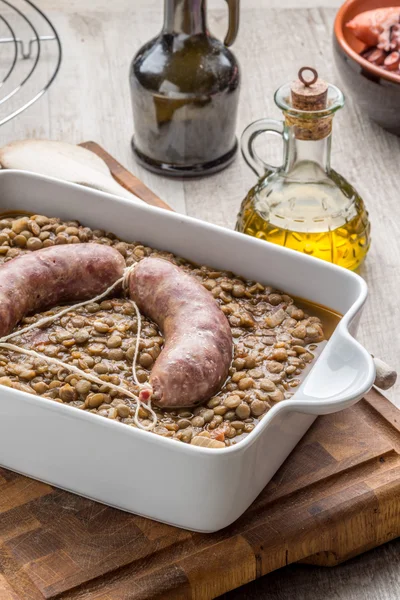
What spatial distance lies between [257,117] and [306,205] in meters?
0.95

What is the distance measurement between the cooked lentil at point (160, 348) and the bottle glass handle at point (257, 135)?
47 centimetres

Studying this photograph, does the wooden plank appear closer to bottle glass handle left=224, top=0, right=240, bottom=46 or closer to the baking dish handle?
the baking dish handle

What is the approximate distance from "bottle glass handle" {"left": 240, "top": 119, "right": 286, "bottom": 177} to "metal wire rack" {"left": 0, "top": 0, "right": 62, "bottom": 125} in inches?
35.4

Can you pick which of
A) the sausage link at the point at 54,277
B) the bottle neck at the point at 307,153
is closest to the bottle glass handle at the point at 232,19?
the bottle neck at the point at 307,153

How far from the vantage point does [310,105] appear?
219cm

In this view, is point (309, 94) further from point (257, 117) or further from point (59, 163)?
point (257, 117)

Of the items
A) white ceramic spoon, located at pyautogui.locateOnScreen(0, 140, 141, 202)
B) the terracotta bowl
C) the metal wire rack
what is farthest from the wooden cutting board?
the metal wire rack

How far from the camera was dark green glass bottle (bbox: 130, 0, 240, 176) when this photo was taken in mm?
2711

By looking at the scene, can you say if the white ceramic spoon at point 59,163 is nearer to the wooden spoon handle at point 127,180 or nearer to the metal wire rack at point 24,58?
the wooden spoon handle at point 127,180

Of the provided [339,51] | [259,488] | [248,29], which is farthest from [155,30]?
[259,488]

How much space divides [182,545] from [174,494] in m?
0.13

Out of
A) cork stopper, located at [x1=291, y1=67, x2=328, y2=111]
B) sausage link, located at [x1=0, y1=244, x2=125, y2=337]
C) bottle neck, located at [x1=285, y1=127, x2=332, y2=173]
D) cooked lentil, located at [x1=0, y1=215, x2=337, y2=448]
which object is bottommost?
cooked lentil, located at [x1=0, y1=215, x2=337, y2=448]

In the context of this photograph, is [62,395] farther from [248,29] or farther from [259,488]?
[248,29]

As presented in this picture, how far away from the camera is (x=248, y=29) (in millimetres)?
3684
